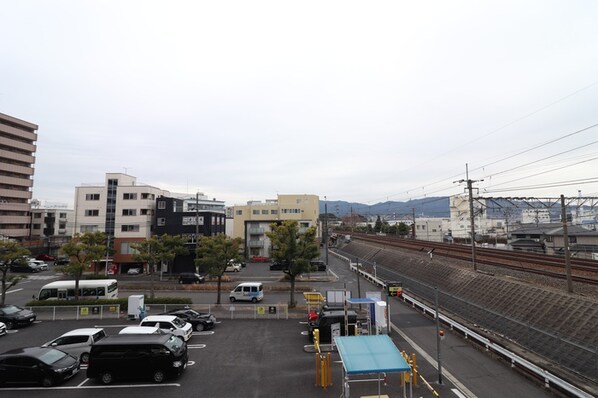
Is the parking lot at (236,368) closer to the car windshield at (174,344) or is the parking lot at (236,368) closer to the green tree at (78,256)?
the car windshield at (174,344)

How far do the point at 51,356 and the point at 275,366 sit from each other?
8.73 metres

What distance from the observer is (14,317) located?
20672 mm

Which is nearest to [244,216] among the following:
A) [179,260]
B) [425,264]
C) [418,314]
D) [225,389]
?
[179,260]

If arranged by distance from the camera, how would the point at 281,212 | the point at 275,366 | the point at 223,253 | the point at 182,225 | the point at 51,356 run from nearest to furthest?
the point at 51,356 → the point at 275,366 → the point at 223,253 → the point at 182,225 → the point at 281,212

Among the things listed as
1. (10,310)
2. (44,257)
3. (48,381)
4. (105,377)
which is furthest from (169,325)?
(44,257)

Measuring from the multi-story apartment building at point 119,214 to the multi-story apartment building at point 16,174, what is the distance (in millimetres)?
17809

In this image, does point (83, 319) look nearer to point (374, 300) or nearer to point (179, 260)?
point (374, 300)

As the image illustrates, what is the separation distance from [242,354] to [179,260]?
106 ft

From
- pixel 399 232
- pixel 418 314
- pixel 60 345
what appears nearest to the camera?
pixel 60 345

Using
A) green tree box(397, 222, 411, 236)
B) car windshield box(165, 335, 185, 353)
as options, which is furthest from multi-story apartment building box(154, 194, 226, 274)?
green tree box(397, 222, 411, 236)

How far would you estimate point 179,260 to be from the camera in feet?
148

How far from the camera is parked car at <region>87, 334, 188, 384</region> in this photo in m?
12.7

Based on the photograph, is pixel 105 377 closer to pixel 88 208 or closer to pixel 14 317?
pixel 14 317

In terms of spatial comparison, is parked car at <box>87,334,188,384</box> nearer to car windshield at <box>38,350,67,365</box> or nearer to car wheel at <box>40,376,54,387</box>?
car wheel at <box>40,376,54,387</box>
